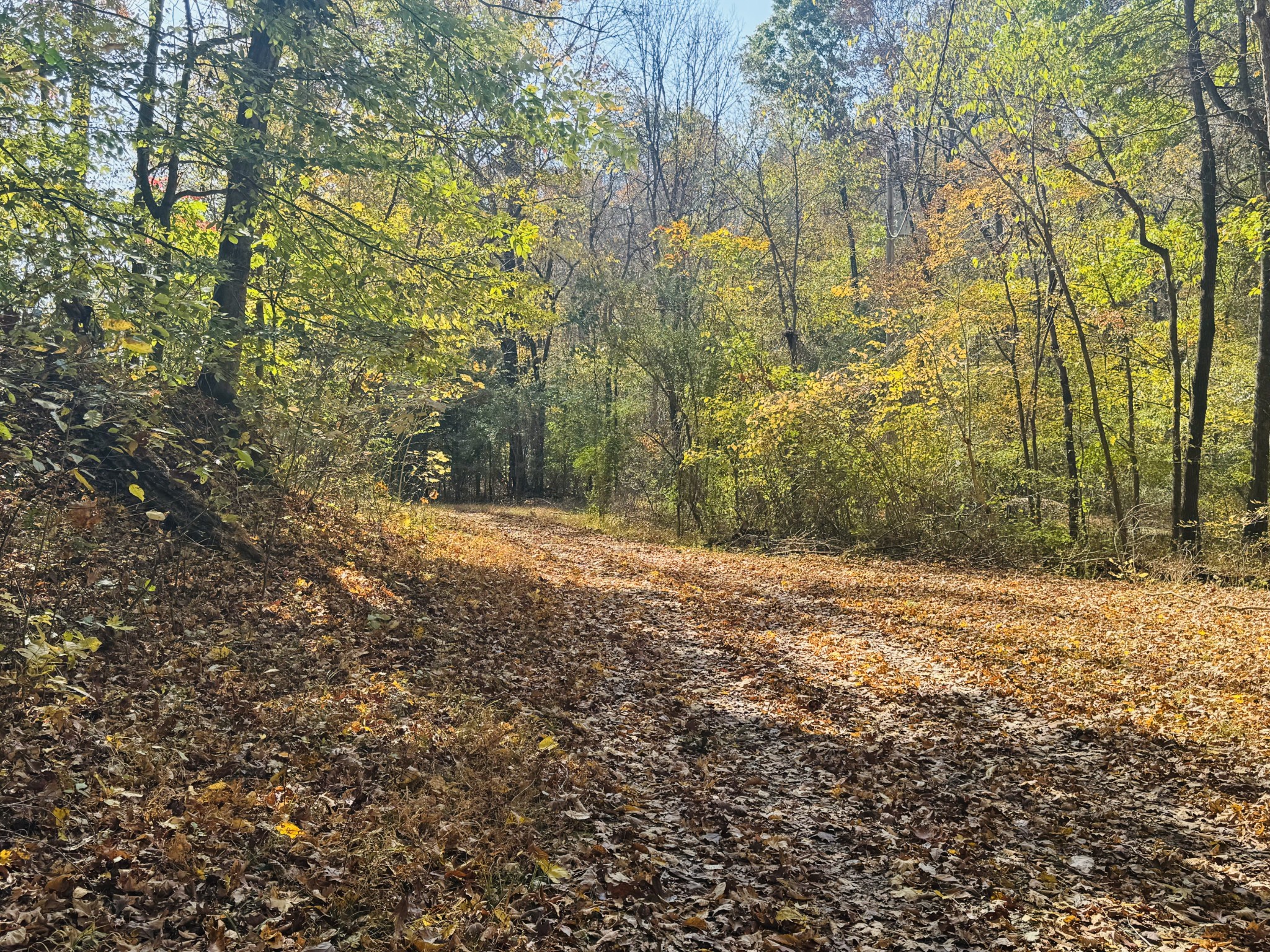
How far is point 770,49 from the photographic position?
93.2ft

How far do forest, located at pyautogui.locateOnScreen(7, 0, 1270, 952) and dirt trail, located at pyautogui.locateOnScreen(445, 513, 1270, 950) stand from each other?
0.04 m

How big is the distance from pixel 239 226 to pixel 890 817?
6678mm

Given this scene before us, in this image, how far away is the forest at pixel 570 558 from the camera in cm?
367

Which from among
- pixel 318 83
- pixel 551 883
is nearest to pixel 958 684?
pixel 551 883

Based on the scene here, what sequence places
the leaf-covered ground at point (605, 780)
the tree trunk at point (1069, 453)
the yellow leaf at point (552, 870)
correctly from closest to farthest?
the leaf-covered ground at point (605, 780) < the yellow leaf at point (552, 870) < the tree trunk at point (1069, 453)

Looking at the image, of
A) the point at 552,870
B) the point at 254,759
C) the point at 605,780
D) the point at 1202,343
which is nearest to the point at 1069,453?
the point at 1202,343

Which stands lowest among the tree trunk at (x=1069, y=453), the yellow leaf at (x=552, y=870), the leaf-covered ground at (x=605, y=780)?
the yellow leaf at (x=552, y=870)

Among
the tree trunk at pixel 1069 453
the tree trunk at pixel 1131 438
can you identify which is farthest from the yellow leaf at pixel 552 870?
the tree trunk at pixel 1131 438

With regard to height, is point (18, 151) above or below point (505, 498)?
above

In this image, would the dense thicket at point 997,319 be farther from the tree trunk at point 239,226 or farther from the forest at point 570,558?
the tree trunk at point 239,226

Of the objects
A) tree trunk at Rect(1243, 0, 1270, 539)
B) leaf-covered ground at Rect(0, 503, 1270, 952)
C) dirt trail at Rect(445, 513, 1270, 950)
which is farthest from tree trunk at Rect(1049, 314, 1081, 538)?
dirt trail at Rect(445, 513, 1270, 950)

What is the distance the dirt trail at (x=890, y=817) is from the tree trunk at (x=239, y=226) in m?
4.34

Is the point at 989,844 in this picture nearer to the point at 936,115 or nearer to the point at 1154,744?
the point at 1154,744

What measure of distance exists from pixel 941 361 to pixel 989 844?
1333 centimetres
